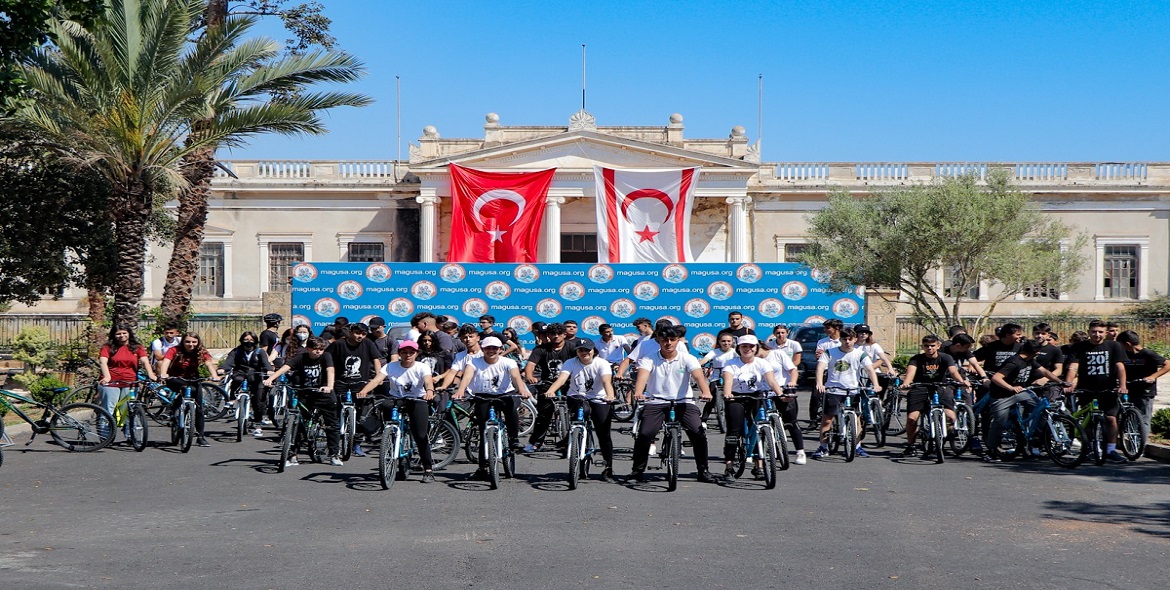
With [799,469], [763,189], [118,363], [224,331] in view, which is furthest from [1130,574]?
[763,189]

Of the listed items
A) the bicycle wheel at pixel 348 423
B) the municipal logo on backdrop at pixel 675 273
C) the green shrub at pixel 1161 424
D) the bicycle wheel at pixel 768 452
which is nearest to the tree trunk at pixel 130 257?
the bicycle wheel at pixel 348 423

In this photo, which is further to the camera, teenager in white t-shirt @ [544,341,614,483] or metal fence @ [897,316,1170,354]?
metal fence @ [897,316,1170,354]

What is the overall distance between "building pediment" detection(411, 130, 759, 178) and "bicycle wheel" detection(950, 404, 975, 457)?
92.2ft

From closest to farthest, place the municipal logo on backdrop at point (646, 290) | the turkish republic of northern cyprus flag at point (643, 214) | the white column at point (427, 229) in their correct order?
the municipal logo on backdrop at point (646, 290), the turkish republic of northern cyprus flag at point (643, 214), the white column at point (427, 229)

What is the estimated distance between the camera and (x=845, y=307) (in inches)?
1053

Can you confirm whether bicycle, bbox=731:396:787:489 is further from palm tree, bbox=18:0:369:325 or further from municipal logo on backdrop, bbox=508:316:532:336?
municipal logo on backdrop, bbox=508:316:532:336

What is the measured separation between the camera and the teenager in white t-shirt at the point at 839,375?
12875 millimetres

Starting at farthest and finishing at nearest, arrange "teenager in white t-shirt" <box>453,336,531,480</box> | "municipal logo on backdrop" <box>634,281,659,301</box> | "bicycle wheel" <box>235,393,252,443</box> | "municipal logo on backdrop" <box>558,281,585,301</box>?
1. "municipal logo on backdrop" <box>558,281,585,301</box>
2. "municipal logo on backdrop" <box>634,281,659,301</box>
3. "bicycle wheel" <box>235,393,252,443</box>
4. "teenager in white t-shirt" <box>453,336,531,480</box>

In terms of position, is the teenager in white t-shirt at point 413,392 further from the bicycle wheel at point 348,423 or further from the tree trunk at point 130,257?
the tree trunk at point 130,257

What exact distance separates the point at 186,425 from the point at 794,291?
17.0m

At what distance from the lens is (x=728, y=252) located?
4256 centimetres

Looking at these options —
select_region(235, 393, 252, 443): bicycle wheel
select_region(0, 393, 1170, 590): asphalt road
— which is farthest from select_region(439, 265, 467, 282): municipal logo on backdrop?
select_region(0, 393, 1170, 590): asphalt road

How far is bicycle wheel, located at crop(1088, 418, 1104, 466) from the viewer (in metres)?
12.4

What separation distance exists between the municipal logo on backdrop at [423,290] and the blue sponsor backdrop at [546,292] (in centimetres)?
2
